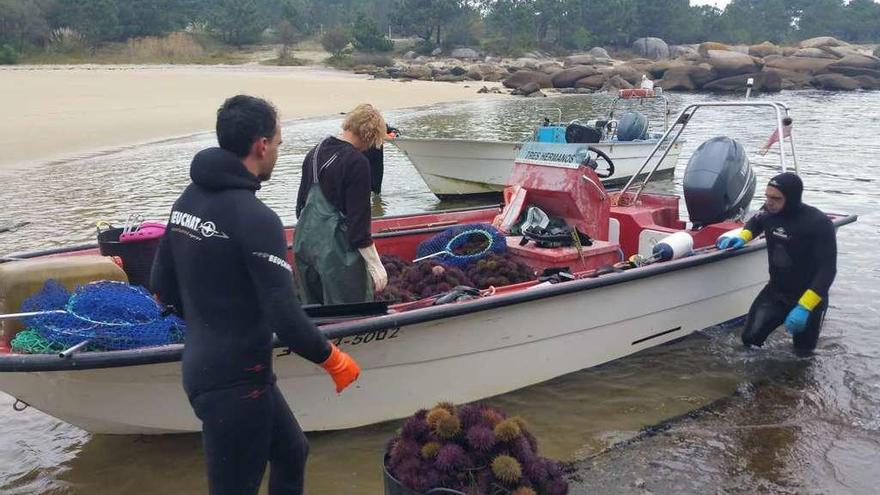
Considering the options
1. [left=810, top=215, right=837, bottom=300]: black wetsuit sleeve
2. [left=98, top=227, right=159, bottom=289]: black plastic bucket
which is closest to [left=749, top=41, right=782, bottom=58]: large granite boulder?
[left=810, top=215, right=837, bottom=300]: black wetsuit sleeve

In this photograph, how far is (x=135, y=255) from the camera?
15.9ft

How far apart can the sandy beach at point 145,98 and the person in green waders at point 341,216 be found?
13.9m

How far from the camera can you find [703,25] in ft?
267

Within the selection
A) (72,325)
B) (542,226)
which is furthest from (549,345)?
(72,325)

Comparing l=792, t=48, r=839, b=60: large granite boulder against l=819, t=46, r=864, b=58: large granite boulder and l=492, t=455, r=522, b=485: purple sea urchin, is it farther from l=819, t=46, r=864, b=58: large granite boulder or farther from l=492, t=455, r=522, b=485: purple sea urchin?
l=492, t=455, r=522, b=485: purple sea urchin

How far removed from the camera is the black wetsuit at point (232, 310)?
2.50 meters

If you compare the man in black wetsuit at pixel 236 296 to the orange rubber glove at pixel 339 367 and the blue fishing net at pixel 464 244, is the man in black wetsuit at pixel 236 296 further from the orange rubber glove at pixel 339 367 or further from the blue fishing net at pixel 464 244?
the blue fishing net at pixel 464 244

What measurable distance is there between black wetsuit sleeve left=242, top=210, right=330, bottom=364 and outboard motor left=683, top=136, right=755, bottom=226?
16.5ft

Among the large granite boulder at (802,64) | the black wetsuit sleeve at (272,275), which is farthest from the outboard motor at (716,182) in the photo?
the large granite boulder at (802,64)

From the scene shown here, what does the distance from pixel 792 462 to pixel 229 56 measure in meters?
53.5

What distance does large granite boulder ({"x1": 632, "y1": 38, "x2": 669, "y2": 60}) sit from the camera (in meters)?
70.6

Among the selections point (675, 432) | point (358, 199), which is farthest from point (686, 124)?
point (358, 199)

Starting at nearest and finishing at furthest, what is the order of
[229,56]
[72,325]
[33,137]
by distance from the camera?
[72,325]
[33,137]
[229,56]

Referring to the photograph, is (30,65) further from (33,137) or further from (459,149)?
(459,149)
